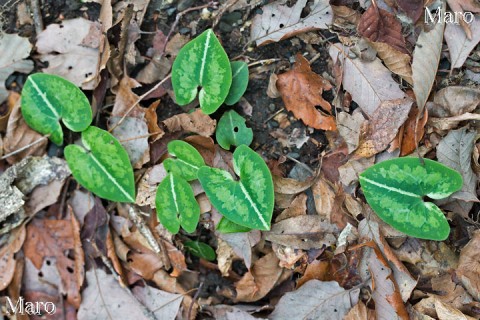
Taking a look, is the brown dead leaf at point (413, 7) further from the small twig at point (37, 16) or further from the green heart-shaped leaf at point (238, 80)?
the small twig at point (37, 16)

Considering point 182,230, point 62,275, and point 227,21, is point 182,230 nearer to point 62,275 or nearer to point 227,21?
point 62,275

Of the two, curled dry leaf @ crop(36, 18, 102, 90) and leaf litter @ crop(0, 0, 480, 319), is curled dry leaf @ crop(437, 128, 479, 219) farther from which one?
curled dry leaf @ crop(36, 18, 102, 90)

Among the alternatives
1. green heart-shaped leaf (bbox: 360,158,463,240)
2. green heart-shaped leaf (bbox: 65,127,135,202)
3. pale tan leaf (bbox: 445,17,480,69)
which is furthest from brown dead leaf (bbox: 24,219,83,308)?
A: pale tan leaf (bbox: 445,17,480,69)

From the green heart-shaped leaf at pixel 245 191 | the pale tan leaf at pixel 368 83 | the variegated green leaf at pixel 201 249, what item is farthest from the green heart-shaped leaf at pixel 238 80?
the variegated green leaf at pixel 201 249

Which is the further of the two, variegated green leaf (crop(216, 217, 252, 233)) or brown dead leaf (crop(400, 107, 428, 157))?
variegated green leaf (crop(216, 217, 252, 233))

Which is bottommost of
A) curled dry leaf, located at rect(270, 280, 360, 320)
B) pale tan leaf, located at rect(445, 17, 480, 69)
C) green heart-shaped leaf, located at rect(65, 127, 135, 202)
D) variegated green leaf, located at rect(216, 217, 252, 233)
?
curled dry leaf, located at rect(270, 280, 360, 320)

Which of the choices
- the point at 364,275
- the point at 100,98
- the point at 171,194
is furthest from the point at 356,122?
the point at 100,98

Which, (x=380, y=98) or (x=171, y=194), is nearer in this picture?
(x=380, y=98)
